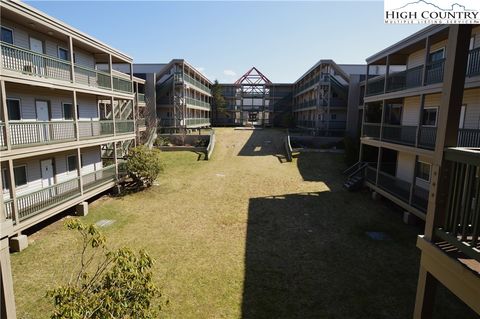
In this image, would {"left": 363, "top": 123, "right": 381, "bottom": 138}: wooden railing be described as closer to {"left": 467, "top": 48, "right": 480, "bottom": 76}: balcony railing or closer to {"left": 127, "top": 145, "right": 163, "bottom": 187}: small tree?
{"left": 467, "top": 48, "right": 480, "bottom": 76}: balcony railing

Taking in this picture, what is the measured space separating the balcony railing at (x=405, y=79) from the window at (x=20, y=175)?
73.0 ft

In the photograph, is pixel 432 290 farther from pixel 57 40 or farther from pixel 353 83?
pixel 353 83

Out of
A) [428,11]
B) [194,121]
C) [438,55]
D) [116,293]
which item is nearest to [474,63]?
[438,55]

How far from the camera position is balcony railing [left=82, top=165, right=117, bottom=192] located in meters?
18.0

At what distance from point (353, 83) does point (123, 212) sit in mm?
32731

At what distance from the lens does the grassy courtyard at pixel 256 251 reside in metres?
8.84

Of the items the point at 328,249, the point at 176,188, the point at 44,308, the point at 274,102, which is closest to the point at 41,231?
the point at 44,308

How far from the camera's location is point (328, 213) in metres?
17.1

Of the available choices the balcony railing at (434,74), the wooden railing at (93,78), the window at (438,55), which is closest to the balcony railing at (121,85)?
the wooden railing at (93,78)

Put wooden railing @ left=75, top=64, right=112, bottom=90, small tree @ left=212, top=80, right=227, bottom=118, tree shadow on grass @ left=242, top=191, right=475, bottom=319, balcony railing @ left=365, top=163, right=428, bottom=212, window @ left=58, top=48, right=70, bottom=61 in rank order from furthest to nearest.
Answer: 1. small tree @ left=212, top=80, right=227, bottom=118
2. wooden railing @ left=75, top=64, right=112, bottom=90
3. window @ left=58, top=48, right=70, bottom=61
4. balcony railing @ left=365, top=163, right=428, bottom=212
5. tree shadow on grass @ left=242, top=191, right=475, bottom=319

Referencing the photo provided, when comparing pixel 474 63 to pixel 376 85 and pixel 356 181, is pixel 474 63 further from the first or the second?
pixel 356 181

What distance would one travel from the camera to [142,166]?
68.9ft

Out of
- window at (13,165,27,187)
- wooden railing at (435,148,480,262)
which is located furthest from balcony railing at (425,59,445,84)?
window at (13,165,27,187)

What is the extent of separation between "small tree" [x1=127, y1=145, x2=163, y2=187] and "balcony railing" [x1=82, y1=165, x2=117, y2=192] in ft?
3.99
